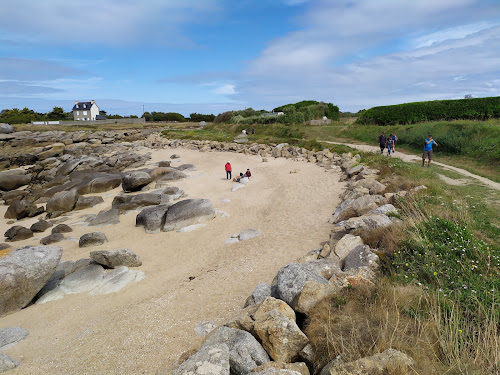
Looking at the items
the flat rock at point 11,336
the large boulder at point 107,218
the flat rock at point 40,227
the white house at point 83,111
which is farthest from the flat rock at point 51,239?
the white house at point 83,111

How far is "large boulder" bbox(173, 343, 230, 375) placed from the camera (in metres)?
4.89

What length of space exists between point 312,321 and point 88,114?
→ 114315 millimetres

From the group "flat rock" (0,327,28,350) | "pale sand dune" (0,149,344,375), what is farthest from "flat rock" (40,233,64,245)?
"flat rock" (0,327,28,350)

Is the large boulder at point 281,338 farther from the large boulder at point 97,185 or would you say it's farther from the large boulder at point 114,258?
the large boulder at point 97,185

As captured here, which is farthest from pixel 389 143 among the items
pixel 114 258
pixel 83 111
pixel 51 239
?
pixel 83 111

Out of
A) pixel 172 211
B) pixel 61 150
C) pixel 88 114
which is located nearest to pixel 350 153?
pixel 172 211

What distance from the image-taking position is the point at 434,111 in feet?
126

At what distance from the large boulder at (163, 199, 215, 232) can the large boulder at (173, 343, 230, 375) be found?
36.8 ft

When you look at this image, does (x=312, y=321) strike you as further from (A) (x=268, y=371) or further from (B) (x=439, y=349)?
(B) (x=439, y=349)

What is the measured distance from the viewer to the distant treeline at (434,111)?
33.9 metres

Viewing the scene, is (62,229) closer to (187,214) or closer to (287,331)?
(187,214)

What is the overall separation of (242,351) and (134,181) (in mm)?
20917

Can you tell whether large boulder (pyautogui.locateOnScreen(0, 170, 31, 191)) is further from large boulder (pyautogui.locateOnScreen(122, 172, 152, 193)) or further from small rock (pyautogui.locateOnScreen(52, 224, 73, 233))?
small rock (pyautogui.locateOnScreen(52, 224, 73, 233))

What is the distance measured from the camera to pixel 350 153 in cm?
2798
